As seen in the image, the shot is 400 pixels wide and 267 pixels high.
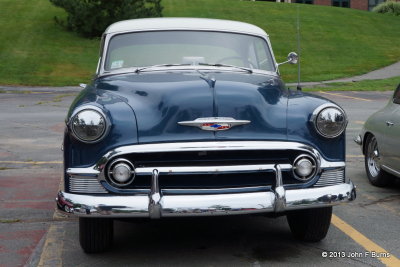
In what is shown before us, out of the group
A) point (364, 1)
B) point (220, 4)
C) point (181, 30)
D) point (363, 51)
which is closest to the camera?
point (181, 30)

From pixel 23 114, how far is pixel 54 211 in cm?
969

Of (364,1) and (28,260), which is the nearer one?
(28,260)

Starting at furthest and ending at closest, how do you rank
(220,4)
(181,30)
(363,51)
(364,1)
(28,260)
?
(364,1)
(220,4)
(363,51)
(181,30)
(28,260)

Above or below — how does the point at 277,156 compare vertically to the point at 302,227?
above

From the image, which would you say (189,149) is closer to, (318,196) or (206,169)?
(206,169)

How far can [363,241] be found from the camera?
514 centimetres

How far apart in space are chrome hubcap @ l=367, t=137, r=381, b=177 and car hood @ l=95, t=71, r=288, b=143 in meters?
2.73

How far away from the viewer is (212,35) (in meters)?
6.19

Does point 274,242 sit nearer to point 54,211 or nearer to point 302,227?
point 302,227

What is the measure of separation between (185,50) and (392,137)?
2494 millimetres

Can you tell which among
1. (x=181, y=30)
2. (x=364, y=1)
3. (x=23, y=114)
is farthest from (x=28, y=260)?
(x=364, y=1)

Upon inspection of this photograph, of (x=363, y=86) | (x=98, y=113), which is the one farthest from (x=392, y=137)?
(x=363, y=86)

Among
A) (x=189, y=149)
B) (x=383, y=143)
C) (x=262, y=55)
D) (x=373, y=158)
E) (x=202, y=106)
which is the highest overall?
(x=262, y=55)

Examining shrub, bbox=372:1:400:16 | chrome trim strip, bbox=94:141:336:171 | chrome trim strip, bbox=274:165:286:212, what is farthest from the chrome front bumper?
shrub, bbox=372:1:400:16
